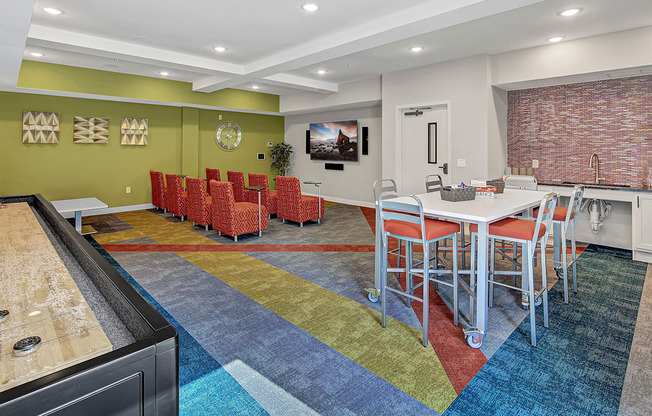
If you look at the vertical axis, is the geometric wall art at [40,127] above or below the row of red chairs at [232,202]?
above

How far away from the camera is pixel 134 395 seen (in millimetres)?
749

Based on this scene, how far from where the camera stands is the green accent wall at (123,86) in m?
A: 6.11

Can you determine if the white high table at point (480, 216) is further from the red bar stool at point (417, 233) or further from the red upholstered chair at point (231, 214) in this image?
the red upholstered chair at point (231, 214)

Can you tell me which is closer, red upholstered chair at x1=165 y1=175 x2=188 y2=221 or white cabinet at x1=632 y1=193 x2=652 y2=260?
white cabinet at x1=632 y1=193 x2=652 y2=260

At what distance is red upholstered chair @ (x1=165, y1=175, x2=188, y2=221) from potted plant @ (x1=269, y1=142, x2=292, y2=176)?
355 centimetres

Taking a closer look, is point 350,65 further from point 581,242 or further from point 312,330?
point 312,330

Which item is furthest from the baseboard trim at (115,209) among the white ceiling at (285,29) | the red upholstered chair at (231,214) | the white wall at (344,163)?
the white wall at (344,163)

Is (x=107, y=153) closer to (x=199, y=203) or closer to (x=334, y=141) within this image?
(x=199, y=203)

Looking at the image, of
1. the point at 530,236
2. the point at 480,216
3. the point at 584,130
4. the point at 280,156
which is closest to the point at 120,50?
the point at 480,216

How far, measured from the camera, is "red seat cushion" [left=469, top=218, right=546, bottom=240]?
255cm

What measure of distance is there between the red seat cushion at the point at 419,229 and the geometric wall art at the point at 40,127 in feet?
22.9

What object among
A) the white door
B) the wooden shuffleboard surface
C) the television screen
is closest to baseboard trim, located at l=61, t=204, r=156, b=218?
the television screen

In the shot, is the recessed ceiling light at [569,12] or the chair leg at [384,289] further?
the recessed ceiling light at [569,12]

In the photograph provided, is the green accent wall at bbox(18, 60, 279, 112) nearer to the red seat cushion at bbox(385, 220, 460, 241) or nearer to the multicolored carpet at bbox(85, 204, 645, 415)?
the multicolored carpet at bbox(85, 204, 645, 415)
